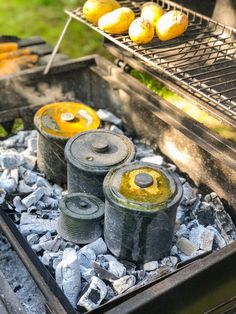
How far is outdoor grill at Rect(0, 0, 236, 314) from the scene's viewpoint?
8.25 ft

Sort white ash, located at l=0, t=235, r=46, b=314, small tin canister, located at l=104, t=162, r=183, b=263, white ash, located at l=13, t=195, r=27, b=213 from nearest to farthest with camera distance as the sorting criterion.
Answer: small tin canister, located at l=104, t=162, r=183, b=263, white ash, located at l=0, t=235, r=46, b=314, white ash, located at l=13, t=195, r=27, b=213

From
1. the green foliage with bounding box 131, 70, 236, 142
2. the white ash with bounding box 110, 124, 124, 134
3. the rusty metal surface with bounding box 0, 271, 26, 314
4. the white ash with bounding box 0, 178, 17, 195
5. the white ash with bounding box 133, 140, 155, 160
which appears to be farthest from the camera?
the white ash with bounding box 110, 124, 124, 134

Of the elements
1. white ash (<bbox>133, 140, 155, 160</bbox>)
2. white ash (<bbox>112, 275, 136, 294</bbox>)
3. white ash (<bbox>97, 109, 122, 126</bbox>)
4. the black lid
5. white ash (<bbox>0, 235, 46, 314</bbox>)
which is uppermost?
the black lid

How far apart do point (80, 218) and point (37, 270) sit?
42cm

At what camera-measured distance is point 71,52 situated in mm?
6562

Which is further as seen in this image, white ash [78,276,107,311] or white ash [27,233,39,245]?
white ash [27,233,39,245]

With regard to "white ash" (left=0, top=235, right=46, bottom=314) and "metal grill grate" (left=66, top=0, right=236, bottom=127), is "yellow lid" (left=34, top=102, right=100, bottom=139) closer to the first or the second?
"metal grill grate" (left=66, top=0, right=236, bottom=127)

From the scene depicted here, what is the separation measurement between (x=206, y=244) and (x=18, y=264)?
1.19 m

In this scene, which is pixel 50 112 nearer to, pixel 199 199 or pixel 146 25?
pixel 146 25

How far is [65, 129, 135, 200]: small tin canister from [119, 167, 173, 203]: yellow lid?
242 millimetres

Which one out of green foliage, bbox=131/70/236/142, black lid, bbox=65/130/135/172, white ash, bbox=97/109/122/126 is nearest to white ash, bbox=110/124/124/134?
white ash, bbox=97/109/122/126

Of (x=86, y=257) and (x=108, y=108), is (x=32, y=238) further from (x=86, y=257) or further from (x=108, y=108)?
(x=108, y=108)

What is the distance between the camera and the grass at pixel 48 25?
675cm

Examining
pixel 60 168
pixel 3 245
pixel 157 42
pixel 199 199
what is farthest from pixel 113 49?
pixel 3 245
